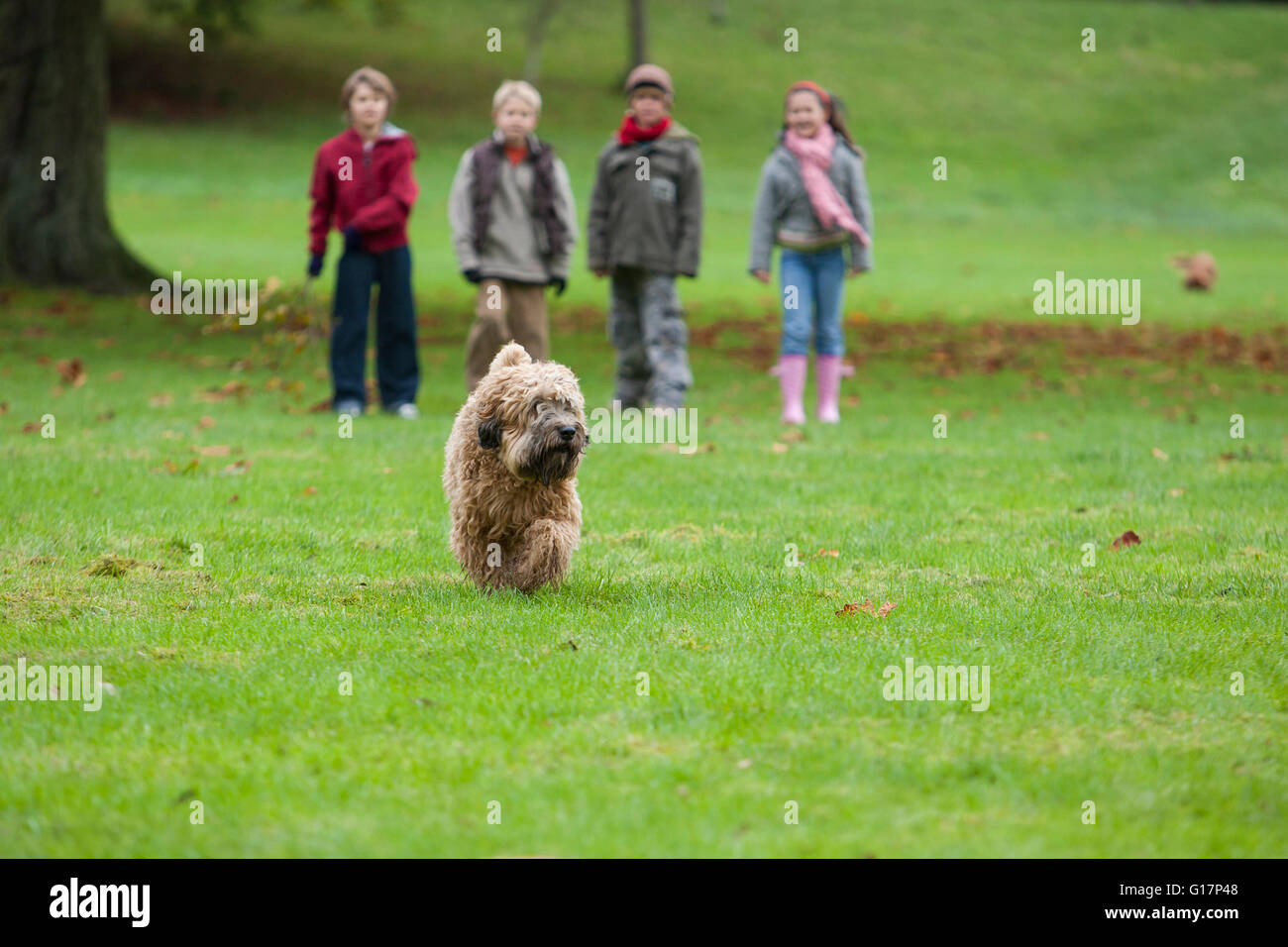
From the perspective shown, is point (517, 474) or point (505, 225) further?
point (505, 225)

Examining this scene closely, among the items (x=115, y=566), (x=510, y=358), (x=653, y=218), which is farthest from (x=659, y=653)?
(x=653, y=218)

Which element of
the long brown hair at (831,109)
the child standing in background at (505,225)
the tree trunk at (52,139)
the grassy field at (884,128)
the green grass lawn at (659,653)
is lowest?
the green grass lawn at (659,653)

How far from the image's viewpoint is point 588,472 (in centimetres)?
977

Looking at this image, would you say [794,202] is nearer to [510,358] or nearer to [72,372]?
[510,358]

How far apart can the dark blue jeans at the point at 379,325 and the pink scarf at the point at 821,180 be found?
3.40m

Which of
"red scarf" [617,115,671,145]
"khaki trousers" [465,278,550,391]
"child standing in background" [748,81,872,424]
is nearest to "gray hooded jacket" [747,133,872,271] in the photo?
"child standing in background" [748,81,872,424]

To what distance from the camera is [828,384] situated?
41.1 ft

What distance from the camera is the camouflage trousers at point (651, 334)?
12164 millimetres

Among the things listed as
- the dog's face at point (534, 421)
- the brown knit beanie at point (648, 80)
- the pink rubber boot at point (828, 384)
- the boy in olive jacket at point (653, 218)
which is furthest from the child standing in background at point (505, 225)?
the dog's face at point (534, 421)

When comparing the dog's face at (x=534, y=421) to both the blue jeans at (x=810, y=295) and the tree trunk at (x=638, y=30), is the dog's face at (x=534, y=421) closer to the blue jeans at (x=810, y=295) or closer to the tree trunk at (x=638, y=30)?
the blue jeans at (x=810, y=295)

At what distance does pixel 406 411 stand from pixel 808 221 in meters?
3.73

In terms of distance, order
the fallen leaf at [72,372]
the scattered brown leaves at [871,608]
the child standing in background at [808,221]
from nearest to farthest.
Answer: the scattered brown leaves at [871,608] → the child standing in background at [808,221] → the fallen leaf at [72,372]

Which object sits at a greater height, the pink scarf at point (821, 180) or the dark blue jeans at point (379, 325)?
the pink scarf at point (821, 180)

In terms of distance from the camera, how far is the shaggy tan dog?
245 inches
